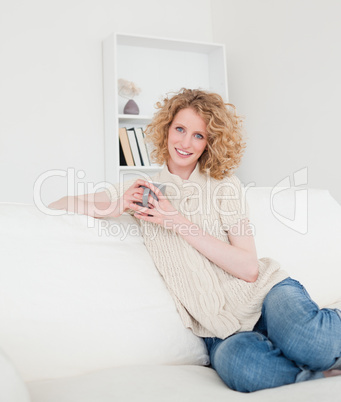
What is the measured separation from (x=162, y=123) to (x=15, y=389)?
1.15 m

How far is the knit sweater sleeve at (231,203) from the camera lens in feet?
4.90

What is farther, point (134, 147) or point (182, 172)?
point (134, 147)

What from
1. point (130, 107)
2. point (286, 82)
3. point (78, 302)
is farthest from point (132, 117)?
point (78, 302)

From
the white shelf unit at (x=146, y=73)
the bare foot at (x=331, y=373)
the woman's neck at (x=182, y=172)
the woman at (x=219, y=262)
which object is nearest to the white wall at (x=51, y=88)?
the white shelf unit at (x=146, y=73)

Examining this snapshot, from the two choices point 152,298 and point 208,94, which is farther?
point 208,94

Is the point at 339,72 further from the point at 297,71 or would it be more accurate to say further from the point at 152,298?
the point at 152,298

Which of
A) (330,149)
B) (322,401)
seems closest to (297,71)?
(330,149)

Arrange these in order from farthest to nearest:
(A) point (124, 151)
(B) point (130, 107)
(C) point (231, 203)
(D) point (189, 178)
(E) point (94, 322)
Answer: (B) point (130, 107), (A) point (124, 151), (D) point (189, 178), (C) point (231, 203), (E) point (94, 322)

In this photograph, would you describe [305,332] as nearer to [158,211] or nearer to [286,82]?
[158,211]

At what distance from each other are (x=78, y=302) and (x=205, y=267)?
0.40 meters

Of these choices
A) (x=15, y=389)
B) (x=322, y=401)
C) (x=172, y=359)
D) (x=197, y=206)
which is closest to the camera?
(x=15, y=389)

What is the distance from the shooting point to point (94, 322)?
3.84ft

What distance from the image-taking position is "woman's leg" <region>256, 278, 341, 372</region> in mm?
1071

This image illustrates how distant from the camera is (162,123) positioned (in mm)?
1709
